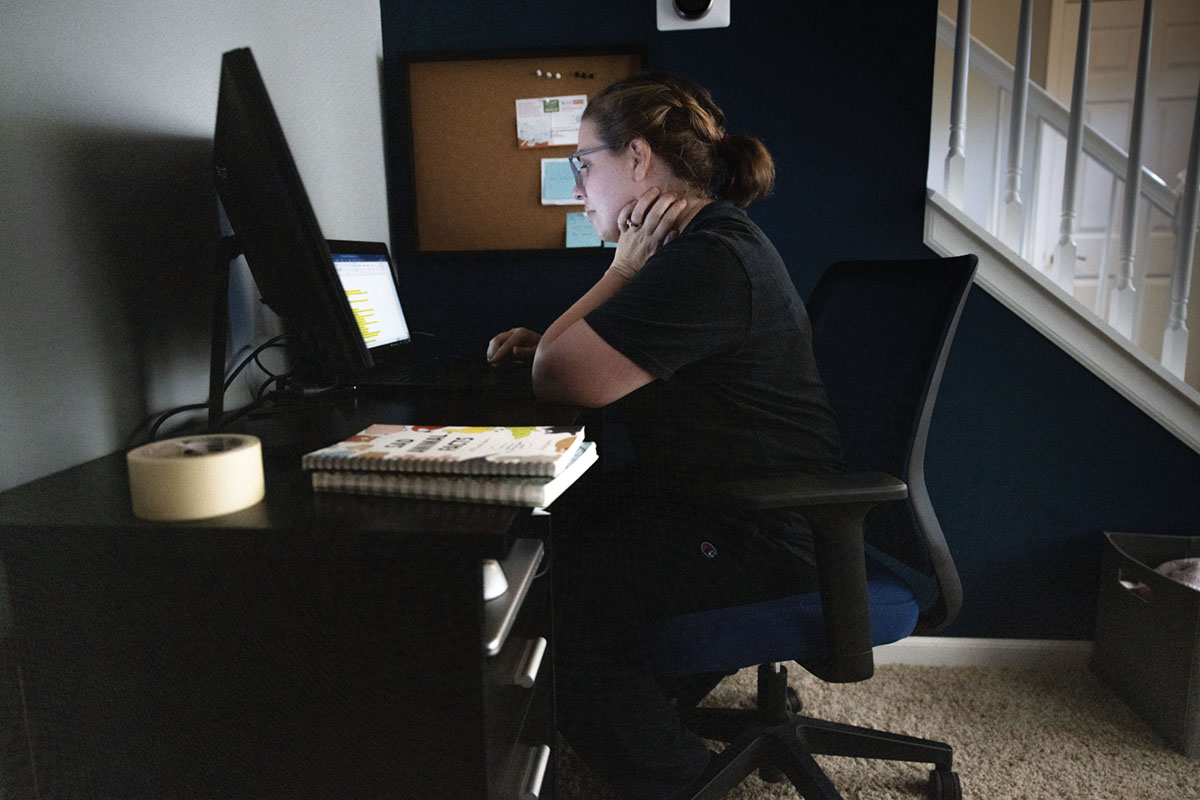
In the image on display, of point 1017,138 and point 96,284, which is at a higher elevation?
point 1017,138

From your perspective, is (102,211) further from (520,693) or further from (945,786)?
(945,786)

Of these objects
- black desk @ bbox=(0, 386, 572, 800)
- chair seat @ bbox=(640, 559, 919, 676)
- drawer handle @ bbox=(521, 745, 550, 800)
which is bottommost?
drawer handle @ bbox=(521, 745, 550, 800)

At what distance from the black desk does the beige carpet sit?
3.06ft

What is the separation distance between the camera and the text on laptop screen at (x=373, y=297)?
1.64 m

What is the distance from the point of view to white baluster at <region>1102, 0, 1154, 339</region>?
74.4 inches

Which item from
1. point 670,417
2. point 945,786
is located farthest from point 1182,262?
point 670,417

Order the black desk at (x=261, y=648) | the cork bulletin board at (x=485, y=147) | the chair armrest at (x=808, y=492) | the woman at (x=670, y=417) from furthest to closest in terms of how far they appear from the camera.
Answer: the cork bulletin board at (x=485, y=147) → the woman at (x=670, y=417) → the chair armrest at (x=808, y=492) → the black desk at (x=261, y=648)

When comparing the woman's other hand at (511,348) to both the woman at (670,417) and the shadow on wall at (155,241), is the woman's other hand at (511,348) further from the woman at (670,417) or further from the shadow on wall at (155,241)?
the shadow on wall at (155,241)

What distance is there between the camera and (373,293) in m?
1.75

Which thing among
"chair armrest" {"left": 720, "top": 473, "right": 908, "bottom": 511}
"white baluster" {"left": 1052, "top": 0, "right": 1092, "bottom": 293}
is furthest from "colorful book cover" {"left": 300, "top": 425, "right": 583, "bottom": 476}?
"white baluster" {"left": 1052, "top": 0, "right": 1092, "bottom": 293}

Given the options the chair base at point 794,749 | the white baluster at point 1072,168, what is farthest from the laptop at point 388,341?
the white baluster at point 1072,168

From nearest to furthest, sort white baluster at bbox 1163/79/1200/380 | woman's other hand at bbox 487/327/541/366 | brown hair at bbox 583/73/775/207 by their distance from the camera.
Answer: brown hair at bbox 583/73/775/207 < woman's other hand at bbox 487/327/541/366 < white baluster at bbox 1163/79/1200/380

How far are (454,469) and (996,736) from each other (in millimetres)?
1591

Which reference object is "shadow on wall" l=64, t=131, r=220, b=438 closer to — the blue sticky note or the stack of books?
the stack of books
